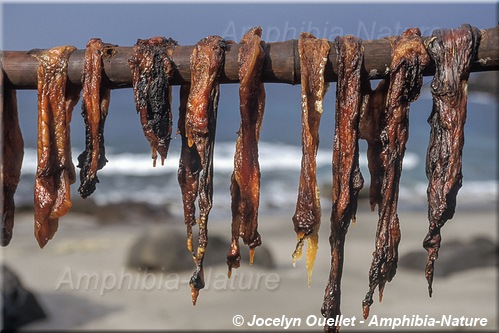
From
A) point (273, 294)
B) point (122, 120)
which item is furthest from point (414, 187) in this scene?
point (122, 120)

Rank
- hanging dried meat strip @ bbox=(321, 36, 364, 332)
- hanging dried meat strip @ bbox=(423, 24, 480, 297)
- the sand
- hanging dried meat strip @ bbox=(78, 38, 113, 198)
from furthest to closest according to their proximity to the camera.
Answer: the sand
hanging dried meat strip @ bbox=(78, 38, 113, 198)
hanging dried meat strip @ bbox=(321, 36, 364, 332)
hanging dried meat strip @ bbox=(423, 24, 480, 297)

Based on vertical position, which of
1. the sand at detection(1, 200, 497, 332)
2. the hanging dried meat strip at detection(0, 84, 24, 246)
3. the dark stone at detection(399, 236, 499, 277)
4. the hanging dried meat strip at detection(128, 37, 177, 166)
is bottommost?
the sand at detection(1, 200, 497, 332)

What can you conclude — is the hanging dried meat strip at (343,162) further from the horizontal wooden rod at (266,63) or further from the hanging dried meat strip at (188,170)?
the hanging dried meat strip at (188,170)

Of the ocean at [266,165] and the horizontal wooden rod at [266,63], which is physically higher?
the horizontal wooden rod at [266,63]

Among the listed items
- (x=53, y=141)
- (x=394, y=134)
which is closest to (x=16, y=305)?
(x=53, y=141)

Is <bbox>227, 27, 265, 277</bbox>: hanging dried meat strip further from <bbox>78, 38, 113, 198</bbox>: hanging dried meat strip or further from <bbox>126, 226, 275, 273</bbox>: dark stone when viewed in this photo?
<bbox>126, 226, 275, 273</bbox>: dark stone

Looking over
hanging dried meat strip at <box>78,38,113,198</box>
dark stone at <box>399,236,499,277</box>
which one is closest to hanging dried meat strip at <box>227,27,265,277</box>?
hanging dried meat strip at <box>78,38,113,198</box>

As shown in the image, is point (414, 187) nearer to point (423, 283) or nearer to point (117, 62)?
point (423, 283)

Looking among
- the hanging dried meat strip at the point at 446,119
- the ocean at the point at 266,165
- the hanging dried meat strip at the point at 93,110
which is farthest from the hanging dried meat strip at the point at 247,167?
the ocean at the point at 266,165
